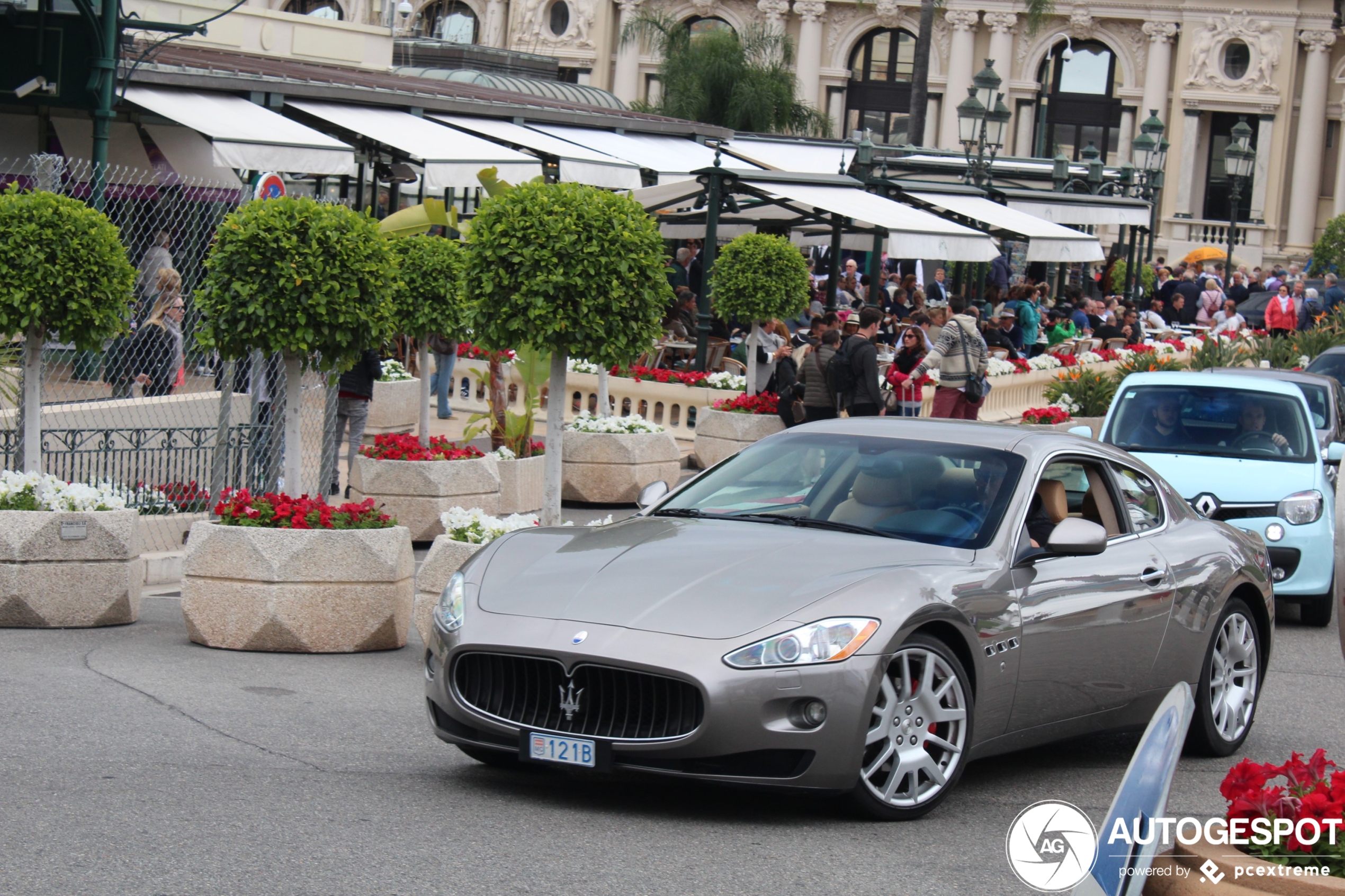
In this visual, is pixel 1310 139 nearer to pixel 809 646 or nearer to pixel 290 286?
pixel 290 286

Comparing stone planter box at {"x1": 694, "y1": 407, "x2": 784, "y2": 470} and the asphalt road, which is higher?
stone planter box at {"x1": 694, "y1": 407, "x2": 784, "y2": 470}

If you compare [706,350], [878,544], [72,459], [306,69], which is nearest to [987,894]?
[878,544]

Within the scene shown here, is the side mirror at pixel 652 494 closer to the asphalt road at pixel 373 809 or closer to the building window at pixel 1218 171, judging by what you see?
the asphalt road at pixel 373 809

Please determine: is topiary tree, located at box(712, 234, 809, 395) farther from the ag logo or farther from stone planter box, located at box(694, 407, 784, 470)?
the ag logo

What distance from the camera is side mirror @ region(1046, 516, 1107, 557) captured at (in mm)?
6422

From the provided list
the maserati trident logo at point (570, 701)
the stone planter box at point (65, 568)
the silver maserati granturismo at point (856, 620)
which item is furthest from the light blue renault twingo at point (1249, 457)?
the maserati trident logo at point (570, 701)

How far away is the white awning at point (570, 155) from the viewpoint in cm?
2358

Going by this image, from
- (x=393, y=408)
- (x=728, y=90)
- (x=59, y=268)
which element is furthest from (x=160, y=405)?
(x=728, y=90)

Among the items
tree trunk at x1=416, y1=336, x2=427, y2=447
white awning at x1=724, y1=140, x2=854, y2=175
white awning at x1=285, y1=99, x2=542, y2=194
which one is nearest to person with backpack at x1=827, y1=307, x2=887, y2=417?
tree trunk at x1=416, y1=336, x2=427, y2=447

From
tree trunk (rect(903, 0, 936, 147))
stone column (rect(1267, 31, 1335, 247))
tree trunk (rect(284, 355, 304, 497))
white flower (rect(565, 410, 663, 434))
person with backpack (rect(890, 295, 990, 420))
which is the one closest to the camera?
tree trunk (rect(284, 355, 304, 497))

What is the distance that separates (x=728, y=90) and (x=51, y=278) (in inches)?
2219

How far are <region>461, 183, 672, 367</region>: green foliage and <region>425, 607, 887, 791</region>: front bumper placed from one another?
458 cm

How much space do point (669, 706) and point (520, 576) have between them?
2.90 ft

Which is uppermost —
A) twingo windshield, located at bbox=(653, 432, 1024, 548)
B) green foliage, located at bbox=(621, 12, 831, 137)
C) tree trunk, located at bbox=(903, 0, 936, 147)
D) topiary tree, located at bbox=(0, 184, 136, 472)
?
green foliage, located at bbox=(621, 12, 831, 137)
